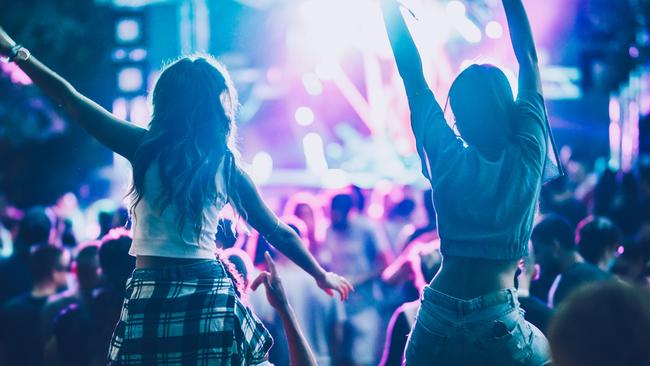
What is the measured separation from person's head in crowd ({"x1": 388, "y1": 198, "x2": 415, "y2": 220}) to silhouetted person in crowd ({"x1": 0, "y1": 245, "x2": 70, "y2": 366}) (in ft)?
11.8

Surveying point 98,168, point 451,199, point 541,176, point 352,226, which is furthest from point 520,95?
point 98,168

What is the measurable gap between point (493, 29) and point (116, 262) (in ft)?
38.2

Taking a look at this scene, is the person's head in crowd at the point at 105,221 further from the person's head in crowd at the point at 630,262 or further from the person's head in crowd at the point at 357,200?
the person's head in crowd at the point at 630,262

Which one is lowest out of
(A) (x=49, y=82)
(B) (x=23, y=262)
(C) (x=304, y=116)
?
(B) (x=23, y=262)

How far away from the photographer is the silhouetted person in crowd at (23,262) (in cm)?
536

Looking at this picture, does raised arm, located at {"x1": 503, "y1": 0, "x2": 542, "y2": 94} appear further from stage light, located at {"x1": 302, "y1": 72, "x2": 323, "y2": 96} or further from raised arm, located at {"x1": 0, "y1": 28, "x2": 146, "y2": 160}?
stage light, located at {"x1": 302, "y1": 72, "x2": 323, "y2": 96}

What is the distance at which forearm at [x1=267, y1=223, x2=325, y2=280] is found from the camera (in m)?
2.55

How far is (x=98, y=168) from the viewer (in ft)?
55.3

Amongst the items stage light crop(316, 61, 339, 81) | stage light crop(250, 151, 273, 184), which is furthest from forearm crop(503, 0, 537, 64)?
stage light crop(250, 151, 273, 184)

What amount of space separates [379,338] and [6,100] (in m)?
14.0

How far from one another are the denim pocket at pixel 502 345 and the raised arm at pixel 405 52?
2.61 feet

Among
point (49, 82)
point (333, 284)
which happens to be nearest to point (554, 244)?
point (333, 284)

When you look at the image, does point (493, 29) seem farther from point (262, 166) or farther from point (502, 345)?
point (502, 345)

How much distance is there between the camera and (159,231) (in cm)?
235
